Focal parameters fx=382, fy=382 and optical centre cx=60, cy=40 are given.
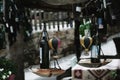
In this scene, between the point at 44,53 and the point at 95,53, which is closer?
the point at 95,53

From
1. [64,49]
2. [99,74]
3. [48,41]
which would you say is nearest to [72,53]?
[64,49]

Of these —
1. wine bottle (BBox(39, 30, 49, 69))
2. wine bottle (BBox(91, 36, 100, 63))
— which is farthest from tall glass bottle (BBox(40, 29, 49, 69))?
wine bottle (BBox(91, 36, 100, 63))

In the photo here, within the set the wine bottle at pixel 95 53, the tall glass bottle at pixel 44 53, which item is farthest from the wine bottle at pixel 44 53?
the wine bottle at pixel 95 53

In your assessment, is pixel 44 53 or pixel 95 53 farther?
pixel 44 53

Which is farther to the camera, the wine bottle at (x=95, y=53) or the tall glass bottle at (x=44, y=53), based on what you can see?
the tall glass bottle at (x=44, y=53)

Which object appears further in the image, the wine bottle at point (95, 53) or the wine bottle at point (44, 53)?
the wine bottle at point (44, 53)

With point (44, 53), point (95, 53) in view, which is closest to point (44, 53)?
point (44, 53)

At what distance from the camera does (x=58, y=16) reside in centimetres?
1093

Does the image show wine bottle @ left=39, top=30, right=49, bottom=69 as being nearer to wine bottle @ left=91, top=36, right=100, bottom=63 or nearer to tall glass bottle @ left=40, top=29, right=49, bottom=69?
tall glass bottle @ left=40, top=29, right=49, bottom=69

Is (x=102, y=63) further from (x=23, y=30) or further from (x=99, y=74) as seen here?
(x=99, y=74)

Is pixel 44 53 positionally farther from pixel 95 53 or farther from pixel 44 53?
pixel 95 53

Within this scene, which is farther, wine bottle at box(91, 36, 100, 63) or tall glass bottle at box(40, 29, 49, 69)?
tall glass bottle at box(40, 29, 49, 69)

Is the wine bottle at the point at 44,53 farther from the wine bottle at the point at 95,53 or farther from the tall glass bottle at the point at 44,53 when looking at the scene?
the wine bottle at the point at 95,53

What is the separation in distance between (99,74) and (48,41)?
1.41m
